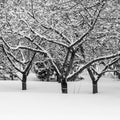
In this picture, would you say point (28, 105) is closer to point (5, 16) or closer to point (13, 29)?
point (13, 29)

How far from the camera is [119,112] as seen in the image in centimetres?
729

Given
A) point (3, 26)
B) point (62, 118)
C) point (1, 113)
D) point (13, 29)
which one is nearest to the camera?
point (62, 118)

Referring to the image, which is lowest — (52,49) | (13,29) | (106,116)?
(106,116)

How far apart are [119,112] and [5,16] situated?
9081 mm

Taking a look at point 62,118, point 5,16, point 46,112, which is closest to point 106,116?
point 62,118

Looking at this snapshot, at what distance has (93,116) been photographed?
6.76 m

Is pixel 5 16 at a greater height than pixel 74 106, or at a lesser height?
greater

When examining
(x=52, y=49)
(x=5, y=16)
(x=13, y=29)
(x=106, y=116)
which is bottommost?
(x=106, y=116)

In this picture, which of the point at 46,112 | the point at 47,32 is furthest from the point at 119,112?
the point at 47,32

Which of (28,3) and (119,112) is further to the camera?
(28,3)

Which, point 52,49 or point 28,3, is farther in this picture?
point 52,49

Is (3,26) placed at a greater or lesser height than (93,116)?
greater

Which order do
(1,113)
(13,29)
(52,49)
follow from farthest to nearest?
(52,49) < (13,29) < (1,113)

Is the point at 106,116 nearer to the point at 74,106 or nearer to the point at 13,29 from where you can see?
the point at 74,106
